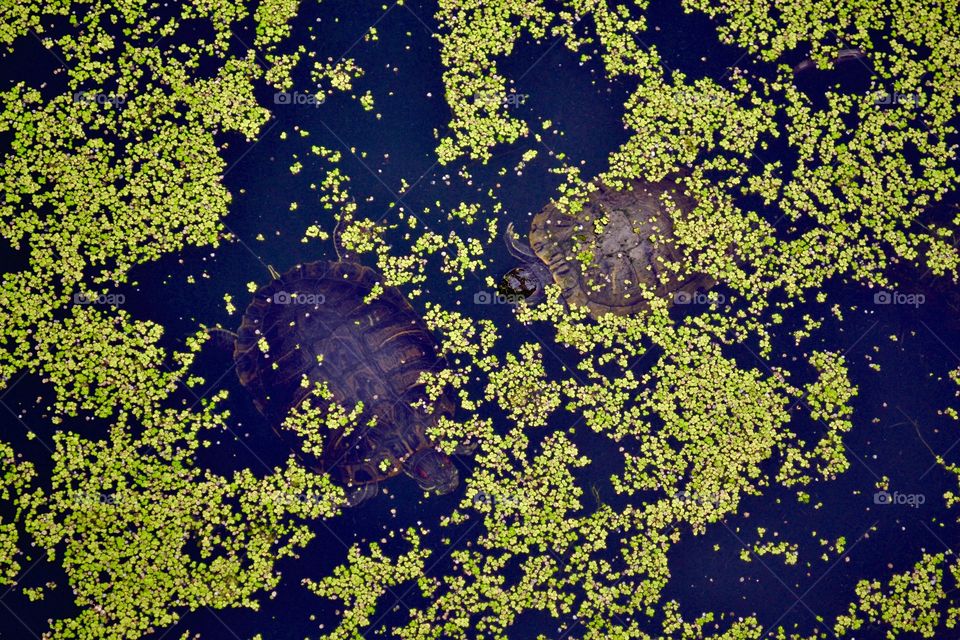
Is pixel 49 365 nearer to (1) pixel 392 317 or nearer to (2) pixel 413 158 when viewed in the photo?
(1) pixel 392 317

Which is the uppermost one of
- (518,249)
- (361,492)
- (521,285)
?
(518,249)

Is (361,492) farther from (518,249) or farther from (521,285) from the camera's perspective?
(518,249)

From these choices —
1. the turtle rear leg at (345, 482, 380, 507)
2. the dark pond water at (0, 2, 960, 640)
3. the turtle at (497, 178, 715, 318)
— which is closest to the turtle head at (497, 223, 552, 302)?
the turtle at (497, 178, 715, 318)

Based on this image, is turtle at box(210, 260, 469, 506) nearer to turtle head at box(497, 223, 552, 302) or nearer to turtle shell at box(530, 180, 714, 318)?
turtle head at box(497, 223, 552, 302)

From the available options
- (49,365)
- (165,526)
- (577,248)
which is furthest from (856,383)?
(49,365)

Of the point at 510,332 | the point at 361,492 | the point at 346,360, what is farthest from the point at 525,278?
the point at 361,492

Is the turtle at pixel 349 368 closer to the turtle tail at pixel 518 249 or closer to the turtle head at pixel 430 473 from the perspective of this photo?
the turtle head at pixel 430 473
